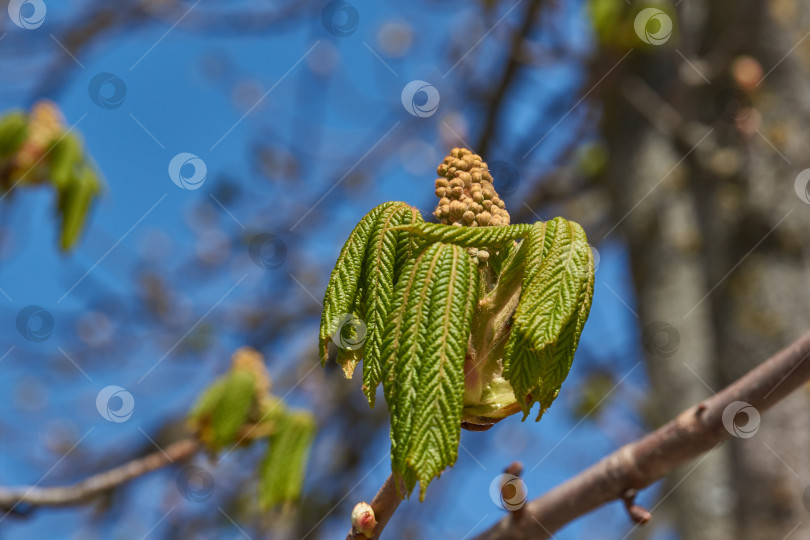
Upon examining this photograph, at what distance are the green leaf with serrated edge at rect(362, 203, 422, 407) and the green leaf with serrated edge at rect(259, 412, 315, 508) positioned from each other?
102 cm

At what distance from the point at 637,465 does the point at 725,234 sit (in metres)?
1.92

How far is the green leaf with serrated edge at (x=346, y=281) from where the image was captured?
78 centimetres

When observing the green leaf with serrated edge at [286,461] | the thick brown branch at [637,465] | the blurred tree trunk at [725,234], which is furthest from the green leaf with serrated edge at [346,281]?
the blurred tree trunk at [725,234]

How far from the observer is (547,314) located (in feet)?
2.36

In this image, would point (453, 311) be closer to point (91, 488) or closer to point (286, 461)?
point (286, 461)

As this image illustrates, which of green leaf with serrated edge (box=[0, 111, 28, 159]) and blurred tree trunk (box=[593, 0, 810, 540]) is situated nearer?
green leaf with serrated edge (box=[0, 111, 28, 159])

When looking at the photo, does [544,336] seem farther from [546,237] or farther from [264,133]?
[264,133]

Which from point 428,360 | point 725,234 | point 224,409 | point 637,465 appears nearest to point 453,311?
point 428,360

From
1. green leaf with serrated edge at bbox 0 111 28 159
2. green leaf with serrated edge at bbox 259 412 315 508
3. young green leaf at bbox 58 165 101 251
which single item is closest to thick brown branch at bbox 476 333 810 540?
green leaf with serrated edge at bbox 259 412 315 508

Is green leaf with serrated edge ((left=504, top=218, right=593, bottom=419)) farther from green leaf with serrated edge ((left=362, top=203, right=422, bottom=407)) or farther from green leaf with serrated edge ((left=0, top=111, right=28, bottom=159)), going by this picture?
green leaf with serrated edge ((left=0, top=111, right=28, bottom=159))

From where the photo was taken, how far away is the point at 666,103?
3.31 metres

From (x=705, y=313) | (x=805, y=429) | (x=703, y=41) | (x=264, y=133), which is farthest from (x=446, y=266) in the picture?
(x=264, y=133)

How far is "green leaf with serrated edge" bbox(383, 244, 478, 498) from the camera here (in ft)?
2.24

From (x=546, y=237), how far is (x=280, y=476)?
1181 millimetres
